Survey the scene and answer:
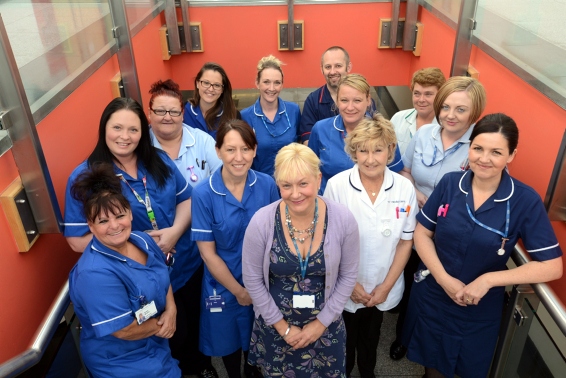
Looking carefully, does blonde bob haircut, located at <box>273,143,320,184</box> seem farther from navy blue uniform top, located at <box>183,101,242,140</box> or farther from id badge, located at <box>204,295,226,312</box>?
navy blue uniform top, located at <box>183,101,242,140</box>

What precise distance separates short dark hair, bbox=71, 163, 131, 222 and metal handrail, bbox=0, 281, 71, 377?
0.40m

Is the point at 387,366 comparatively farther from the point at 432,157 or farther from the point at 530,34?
the point at 530,34

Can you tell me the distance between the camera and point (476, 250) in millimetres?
2137

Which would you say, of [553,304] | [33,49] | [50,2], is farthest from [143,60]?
[553,304]

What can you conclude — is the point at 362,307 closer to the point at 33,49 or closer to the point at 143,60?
the point at 33,49

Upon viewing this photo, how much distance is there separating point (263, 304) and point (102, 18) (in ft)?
7.49

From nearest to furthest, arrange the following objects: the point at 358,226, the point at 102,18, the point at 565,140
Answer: the point at 565,140 < the point at 358,226 < the point at 102,18

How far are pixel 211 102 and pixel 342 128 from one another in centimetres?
97

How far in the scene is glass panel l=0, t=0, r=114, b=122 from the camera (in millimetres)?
2285

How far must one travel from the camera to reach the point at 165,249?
246 centimetres

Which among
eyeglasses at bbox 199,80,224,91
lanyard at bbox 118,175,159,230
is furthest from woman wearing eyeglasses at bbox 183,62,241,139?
lanyard at bbox 118,175,159,230

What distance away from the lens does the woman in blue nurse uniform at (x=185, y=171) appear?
269 cm

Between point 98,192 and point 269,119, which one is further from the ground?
point 98,192

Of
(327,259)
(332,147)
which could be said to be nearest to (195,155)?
(332,147)
